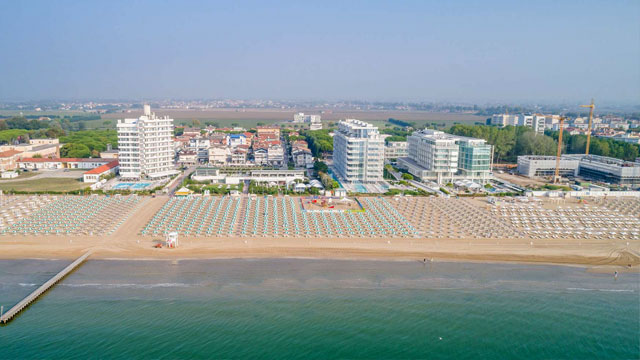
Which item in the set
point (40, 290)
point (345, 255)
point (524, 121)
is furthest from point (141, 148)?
point (524, 121)

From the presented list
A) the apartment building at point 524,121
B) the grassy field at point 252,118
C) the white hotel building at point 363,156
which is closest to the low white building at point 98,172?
the white hotel building at point 363,156

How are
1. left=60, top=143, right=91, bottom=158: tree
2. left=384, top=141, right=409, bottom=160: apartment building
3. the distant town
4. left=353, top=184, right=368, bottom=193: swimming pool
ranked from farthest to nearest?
left=384, top=141, right=409, bottom=160: apartment building → left=60, top=143, right=91, bottom=158: tree → the distant town → left=353, top=184, right=368, bottom=193: swimming pool

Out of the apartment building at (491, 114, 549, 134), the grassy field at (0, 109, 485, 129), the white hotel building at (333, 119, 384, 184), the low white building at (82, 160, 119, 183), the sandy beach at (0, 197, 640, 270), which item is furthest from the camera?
the grassy field at (0, 109, 485, 129)

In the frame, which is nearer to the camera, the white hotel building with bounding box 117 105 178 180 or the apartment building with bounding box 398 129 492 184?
the white hotel building with bounding box 117 105 178 180

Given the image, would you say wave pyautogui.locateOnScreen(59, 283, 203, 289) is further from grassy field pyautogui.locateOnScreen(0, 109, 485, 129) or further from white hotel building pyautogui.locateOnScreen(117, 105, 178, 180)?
grassy field pyautogui.locateOnScreen(0, 109, 485, 129)

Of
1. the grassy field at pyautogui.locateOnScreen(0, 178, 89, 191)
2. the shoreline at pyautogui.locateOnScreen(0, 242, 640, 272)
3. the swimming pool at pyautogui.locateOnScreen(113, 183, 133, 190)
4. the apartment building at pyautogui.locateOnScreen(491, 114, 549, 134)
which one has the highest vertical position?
the apartment building at pyautogui.locateOnScreen(491, 114, 549, 134)

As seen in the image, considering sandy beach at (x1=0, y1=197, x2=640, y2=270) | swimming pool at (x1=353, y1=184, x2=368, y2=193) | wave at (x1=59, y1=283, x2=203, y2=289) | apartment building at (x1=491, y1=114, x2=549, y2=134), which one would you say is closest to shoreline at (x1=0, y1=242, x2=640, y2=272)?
sandy beach at (x1=0, y1=197, x2=640, y2=270)

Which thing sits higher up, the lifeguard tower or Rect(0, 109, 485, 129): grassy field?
Rect(0, 109, 485, 129): grassy field
